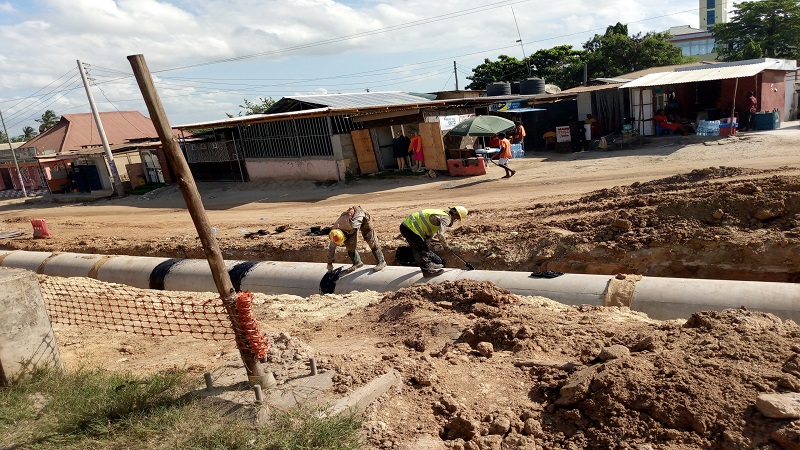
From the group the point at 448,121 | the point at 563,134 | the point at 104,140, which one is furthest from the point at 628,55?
the point at 104,140

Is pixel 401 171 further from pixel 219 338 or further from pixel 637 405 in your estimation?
pixel 637 405

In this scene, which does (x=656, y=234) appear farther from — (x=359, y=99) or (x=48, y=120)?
(x=48, y=120)

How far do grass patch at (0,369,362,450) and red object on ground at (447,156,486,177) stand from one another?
1439 cm

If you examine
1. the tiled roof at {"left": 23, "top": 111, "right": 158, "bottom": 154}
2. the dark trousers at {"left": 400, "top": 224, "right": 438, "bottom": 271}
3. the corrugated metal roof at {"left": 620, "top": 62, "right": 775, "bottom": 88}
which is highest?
the tiled roof at {"left": 23, "top": 111, "right": 158, "bottom": 154}

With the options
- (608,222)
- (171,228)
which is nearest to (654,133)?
(608,222)

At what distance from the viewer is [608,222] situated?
30.6ft

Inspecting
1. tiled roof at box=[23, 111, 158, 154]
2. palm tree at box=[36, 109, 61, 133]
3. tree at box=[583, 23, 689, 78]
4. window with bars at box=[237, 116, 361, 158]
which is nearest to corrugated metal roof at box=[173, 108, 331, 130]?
window with bars at box=[237, 116, 361, 158]

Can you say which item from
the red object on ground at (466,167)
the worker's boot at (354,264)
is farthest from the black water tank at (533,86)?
the worker's boot at (354,264)

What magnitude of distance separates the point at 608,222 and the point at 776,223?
90.7 inches

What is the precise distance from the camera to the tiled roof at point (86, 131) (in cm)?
4022

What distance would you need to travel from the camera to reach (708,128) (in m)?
19.5

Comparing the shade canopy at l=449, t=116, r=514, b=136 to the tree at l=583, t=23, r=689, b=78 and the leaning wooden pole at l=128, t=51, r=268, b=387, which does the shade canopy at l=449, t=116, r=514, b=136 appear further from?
the tree at l=583, t=23, r=689, b=78

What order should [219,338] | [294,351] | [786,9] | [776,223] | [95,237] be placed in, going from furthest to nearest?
1. [786,9]
2. [95,237]
3. [776,223]
4. [219,338]
5. [294,351]

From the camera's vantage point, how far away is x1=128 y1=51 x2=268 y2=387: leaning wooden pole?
14.5ft
